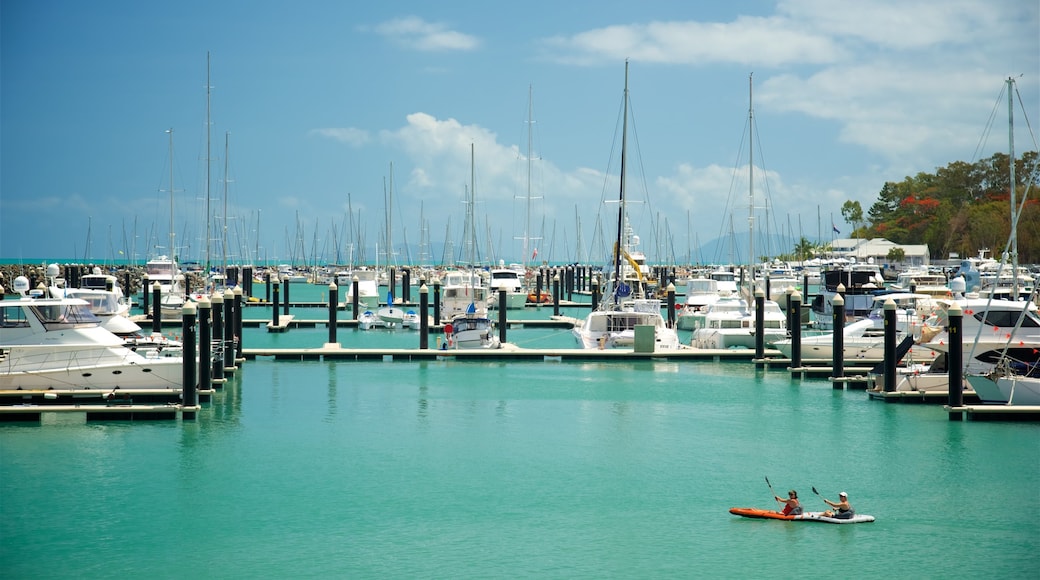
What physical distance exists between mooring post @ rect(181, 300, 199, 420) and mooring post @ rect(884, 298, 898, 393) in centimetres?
1958

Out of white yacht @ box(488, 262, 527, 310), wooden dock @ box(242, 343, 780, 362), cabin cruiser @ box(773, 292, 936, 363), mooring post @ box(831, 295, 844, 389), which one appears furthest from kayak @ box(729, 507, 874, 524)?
white yacht @ box(488, 262, 527, 310)

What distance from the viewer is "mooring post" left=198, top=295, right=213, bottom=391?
32375 mm

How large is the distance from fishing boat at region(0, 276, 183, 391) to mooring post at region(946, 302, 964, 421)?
21.0 metres

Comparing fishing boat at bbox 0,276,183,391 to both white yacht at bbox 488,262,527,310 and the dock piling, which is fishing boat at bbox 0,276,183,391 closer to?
the dock piling

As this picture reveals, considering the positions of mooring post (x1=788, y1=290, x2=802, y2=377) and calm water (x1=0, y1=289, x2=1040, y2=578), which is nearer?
calm water (x1=0, y1=289, x2=1040, y2=578)

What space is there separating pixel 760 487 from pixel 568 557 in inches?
245

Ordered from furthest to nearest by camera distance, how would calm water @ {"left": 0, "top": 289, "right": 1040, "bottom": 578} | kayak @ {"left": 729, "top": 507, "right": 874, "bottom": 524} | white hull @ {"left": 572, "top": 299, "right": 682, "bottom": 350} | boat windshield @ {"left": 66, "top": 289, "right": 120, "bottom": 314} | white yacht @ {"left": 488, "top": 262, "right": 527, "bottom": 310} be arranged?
white yacht @ {"left": 488, "top": 262, "right": 527, "bottom": 310}
boat windshield @ {"left": 66, "top": 289, "right": 120, "bottom": 314}
white hull @ {"left": 572, "top": 299, "right": 682, "bottom": 350}
kayak @ {"left": 729, "top": 507, "right": 874, "bottom": 524}
calm water @ {"left": 0, "top": 289, "right": 1040, "bottom": 578}

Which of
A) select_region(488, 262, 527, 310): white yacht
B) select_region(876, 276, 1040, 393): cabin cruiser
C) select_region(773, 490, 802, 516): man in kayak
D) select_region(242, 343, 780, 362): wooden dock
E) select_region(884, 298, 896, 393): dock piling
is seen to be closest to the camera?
select_region(773, 490, 802, 516): man in kayak

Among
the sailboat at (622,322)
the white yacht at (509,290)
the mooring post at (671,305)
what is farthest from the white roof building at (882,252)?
the sailboat at (622,322)

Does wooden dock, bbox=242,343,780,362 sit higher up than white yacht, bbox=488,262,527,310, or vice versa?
white yacht, bbox=488,262,527,310

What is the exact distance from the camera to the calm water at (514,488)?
18.8 m

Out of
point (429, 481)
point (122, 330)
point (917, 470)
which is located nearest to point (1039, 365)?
point (917, 470)

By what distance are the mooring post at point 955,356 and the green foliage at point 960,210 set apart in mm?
83892

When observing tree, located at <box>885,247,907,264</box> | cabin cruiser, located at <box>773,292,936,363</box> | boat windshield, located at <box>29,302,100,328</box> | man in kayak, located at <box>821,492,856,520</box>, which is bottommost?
man in kayak, located at <box>821,492,856,520</box>
